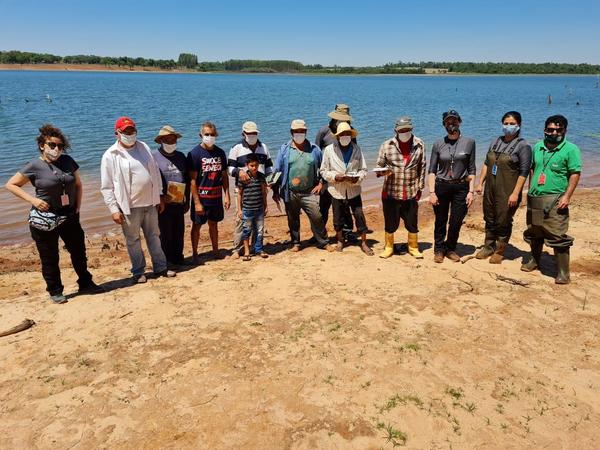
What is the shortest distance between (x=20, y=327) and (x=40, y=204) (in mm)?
1275

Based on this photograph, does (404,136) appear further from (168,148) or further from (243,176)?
(168,148)

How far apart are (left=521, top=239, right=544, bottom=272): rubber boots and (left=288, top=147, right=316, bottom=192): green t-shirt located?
3075mm

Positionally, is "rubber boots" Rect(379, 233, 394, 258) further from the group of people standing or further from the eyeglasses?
the eyeglasses

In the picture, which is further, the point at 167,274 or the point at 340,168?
the point at 340,168

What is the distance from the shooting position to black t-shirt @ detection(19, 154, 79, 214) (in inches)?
187

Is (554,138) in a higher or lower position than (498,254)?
higher

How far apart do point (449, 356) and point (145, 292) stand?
11.5 feet

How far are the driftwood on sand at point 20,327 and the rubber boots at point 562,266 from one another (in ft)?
19.6

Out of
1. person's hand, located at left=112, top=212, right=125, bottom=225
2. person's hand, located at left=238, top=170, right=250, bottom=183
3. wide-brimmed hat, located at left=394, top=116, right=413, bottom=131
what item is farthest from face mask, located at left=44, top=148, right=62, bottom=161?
wide-brimmed hat, located at left=394, top=116, right=413, bottom=131

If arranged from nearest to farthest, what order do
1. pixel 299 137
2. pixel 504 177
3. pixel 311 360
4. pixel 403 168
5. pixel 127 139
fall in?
pixel 311 360, pixel 127 139, pixel 504 177, pixel 403 168, pixel 299 137

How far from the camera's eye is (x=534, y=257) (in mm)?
5984

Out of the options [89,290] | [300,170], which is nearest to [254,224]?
[300,170]

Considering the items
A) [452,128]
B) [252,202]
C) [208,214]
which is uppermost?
[452,128]

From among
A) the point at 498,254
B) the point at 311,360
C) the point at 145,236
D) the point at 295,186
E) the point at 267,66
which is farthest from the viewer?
the point at 267,66
